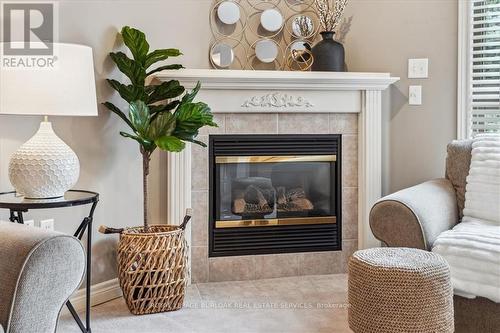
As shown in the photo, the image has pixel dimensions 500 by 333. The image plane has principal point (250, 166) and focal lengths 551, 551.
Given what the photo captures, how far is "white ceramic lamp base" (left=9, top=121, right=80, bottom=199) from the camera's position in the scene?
229 cm

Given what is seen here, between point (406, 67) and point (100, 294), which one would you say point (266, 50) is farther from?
point (100, 294)

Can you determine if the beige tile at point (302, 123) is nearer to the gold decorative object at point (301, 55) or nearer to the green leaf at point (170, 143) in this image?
the gold decorative object at point (301, 55)

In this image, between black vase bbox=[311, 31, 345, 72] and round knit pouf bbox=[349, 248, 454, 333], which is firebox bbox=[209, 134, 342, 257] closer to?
black vase bbox=[311, 31, 345, 72]

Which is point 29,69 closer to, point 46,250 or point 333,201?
point 46,250

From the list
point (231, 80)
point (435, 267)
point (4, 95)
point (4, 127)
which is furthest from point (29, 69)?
point (435, 267)

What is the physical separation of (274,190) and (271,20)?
1099 millimetres

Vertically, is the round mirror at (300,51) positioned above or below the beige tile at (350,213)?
above

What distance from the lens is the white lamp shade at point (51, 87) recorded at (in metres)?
2.18

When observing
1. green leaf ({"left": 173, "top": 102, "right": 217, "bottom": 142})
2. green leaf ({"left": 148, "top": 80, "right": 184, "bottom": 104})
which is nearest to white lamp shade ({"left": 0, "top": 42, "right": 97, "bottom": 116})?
green leaf ({"left": 173, "top": 102, "right": 217, "bottom": 142})

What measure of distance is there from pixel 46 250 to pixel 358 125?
7.78 ft

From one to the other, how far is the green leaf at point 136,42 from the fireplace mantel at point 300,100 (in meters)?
0.20

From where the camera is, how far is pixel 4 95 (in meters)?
2.18

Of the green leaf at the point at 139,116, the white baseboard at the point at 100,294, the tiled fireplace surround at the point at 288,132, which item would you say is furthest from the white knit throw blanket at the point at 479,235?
the white baseboard at the point at 100,294

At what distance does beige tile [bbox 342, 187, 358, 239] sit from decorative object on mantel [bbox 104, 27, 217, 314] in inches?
45.3
